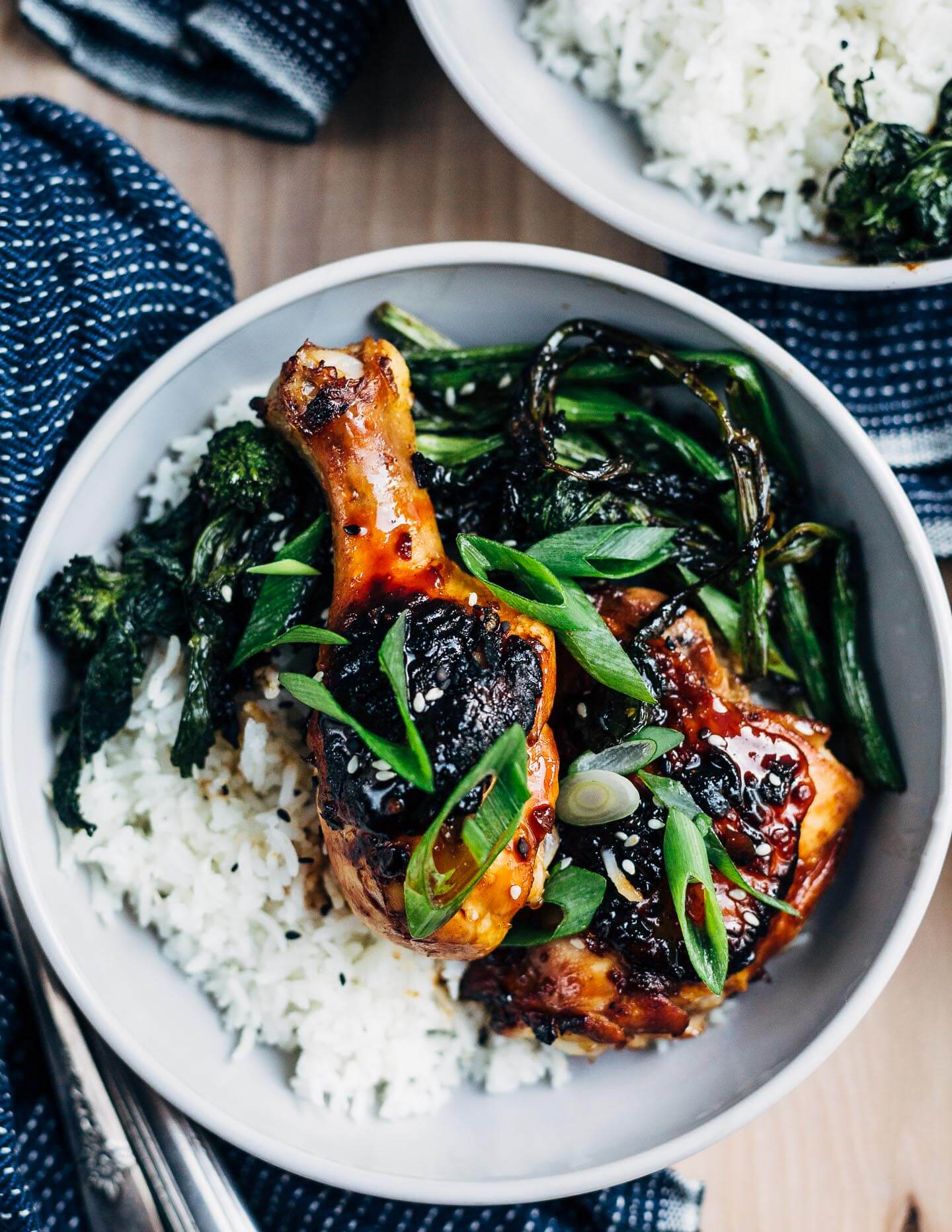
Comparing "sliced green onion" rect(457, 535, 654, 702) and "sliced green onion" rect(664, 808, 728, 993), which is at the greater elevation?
"sliced green onion" rect(457, 535, 654, 702)

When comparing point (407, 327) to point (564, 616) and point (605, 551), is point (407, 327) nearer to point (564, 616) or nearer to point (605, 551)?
point (605, 551)

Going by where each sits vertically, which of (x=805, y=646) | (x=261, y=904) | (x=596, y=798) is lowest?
(x=261, y=904)

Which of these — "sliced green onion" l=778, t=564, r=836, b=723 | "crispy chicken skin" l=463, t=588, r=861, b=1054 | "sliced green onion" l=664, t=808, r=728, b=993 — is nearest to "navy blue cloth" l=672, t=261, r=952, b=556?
"sliced green onion" l=778, t=564, r=836, b=723

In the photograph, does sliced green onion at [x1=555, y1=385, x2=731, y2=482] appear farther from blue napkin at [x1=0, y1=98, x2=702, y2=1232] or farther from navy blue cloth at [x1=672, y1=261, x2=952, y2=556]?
blue napkin at [x1=0, y1=98, x2=702, y2=1232]

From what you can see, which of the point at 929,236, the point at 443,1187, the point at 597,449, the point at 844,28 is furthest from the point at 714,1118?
the point at 844,28

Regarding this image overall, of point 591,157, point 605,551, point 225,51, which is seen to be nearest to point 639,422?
point 605,551

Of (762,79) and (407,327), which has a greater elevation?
(762,79)

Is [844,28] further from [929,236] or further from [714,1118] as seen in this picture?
[714,1118]
